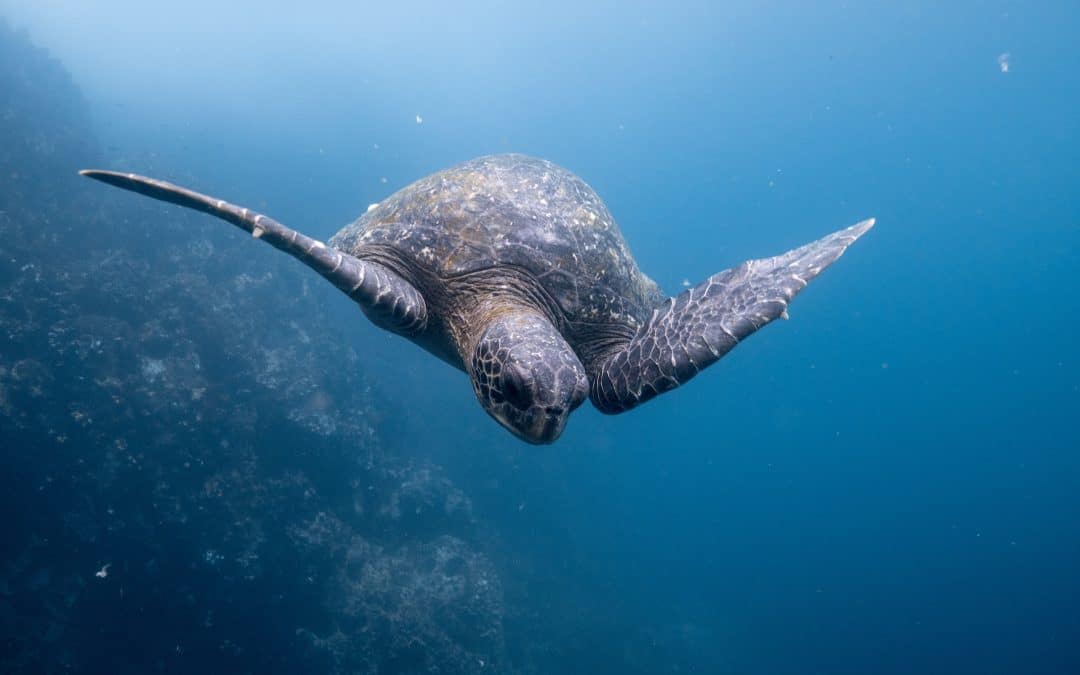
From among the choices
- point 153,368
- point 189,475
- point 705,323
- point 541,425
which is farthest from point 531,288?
point 153,368

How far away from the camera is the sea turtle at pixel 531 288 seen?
335 cm

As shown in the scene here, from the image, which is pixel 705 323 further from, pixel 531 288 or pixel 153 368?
pixel 153 368

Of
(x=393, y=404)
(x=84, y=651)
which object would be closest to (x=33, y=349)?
(x=84, y=651)

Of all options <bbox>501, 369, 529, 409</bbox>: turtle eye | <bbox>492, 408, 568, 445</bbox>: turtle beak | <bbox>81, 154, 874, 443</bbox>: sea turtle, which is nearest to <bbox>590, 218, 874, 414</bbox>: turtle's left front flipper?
<bbox>81, 154, 874, 443</bbox>: sea turtle

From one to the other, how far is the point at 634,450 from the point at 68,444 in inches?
1179

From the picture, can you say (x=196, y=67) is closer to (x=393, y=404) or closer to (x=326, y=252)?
(x=393, y=404)

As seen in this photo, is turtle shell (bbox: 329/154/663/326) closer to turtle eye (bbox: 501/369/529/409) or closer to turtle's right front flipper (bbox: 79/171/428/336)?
turtle's right front flipper (bbox: 79/171/428/336)

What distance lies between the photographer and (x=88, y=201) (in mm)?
15375

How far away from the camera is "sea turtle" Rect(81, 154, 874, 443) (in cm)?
335

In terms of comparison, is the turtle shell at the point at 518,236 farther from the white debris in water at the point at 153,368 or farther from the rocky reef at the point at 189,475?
the white debris in water at the point at 153,368

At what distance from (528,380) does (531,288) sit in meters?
1.64

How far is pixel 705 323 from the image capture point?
13.1 feet

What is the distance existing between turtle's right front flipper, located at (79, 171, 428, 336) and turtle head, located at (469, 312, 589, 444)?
2.94ft

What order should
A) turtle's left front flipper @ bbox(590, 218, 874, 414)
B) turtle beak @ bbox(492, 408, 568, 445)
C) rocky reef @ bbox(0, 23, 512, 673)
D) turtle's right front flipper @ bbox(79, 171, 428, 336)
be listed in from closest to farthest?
1. turtle's right front flipper @ bbox(79, 171, 428, 336)
2. turtle beak @ bbox(492, 408, 568, 445)
3. turtle's left front flipper @ bbox(590, 218, 874, 414)
4. rocky reef @ bbox(0, 23, 512, 673)
